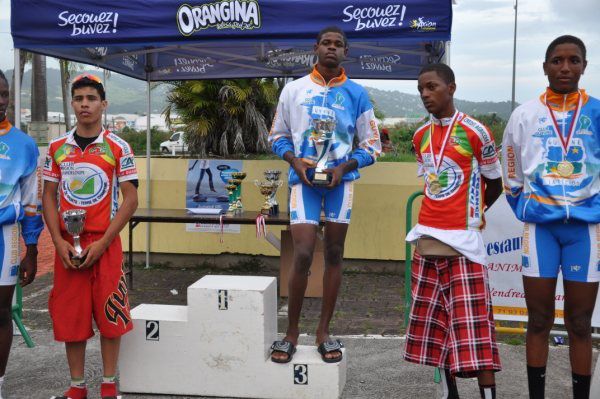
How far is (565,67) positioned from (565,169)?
20.7 inches

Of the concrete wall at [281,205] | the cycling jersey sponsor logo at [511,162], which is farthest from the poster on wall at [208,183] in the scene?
the cycling jersey sponsor logo at [511,162]

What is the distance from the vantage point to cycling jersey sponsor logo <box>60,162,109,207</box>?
3.84 meters

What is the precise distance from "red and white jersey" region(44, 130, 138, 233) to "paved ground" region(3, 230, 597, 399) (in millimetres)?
1252

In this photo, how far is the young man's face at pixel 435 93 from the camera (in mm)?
3645

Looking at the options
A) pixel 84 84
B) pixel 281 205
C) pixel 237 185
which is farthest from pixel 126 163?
pixel 281 205

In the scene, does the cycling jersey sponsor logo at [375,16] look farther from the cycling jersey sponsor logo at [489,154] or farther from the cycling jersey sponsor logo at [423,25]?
the cycling jersey sponsor logo at [489,154]

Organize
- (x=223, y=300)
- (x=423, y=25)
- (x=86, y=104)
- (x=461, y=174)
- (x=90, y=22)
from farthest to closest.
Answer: (x=90, y=22)
(x=423, y=25)
(x=223, y=300)
(x=86, y=104)
(x=461, y=174)

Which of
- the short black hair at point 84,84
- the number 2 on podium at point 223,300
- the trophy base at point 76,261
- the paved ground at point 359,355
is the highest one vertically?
the short black hair at point 84,84

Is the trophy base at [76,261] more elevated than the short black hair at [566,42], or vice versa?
the short black hair at [566,42]

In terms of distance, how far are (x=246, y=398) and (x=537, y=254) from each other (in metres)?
2.02

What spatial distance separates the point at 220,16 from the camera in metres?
5.64

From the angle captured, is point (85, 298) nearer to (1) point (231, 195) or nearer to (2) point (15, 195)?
(2) point (15, 195)

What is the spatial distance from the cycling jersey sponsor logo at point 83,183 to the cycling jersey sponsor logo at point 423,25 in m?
2.84

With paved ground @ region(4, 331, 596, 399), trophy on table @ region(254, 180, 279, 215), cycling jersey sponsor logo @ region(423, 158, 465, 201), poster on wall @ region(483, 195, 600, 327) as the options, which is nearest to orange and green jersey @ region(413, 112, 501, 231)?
cycling jersey sponsor logo @ region(423, 158, 465, 201)
